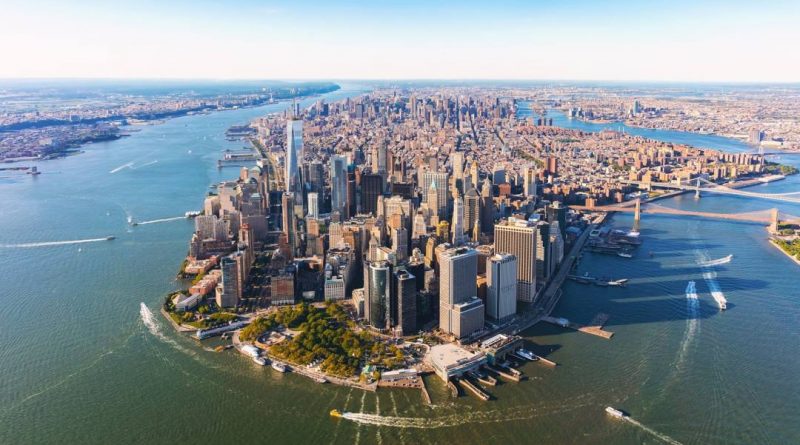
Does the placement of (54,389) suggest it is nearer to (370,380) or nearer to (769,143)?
(370,380)

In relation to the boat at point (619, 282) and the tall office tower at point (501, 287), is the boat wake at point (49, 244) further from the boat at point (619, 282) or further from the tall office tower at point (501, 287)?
the boat at point (619, 282)

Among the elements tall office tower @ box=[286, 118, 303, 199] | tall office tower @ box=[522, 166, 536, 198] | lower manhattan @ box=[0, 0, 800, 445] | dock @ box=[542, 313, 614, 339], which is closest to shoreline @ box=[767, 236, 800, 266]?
lower manhattan @ box=[0, 0, 800, 445]

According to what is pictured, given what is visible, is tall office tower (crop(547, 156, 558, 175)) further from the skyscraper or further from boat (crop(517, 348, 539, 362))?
boat (crop(517, 348, 539, 362))

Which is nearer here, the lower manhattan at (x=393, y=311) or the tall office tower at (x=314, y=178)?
the lower manhattan at (x=393, y=311)

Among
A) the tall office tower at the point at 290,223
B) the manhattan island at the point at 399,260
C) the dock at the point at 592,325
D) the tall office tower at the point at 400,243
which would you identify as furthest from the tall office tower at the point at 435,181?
the dock at the point at 592,325

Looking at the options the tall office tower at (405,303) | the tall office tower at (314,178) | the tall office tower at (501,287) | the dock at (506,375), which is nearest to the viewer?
the dock at (506,375)

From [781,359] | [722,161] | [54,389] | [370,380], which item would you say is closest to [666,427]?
[781,359]
